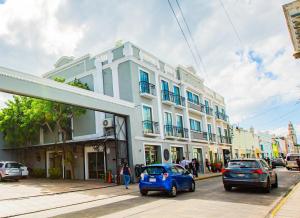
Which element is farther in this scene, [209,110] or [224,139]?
[224,139]

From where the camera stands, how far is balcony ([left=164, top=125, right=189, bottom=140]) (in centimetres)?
2778

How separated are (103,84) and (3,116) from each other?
1222 centimetres

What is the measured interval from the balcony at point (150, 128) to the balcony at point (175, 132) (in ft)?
6.37

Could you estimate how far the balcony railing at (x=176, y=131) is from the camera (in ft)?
91.5

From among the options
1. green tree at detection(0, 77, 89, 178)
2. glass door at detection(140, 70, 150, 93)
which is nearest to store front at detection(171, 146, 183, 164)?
glass door at detection(140, 70, 150, 93)

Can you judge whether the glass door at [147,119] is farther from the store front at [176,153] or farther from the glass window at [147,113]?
the store front at [176,153]

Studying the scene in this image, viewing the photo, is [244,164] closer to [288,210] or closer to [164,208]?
[288,210]

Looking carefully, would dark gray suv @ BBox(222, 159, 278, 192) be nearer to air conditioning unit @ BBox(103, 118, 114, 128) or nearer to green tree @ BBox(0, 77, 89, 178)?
air conditioning unit @ BBox(103, 118, 114, 128)

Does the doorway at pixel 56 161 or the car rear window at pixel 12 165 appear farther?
the doorway at pixel 56 161

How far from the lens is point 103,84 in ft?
82.5

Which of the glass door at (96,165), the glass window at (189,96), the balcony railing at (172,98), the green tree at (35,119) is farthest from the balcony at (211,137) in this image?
the green tree at (35,119)

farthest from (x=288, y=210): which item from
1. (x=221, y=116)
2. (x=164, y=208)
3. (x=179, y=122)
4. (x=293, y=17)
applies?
(x=221, y=116)

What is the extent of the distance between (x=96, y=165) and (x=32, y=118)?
24.9 feet

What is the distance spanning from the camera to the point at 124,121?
72.9 feet
